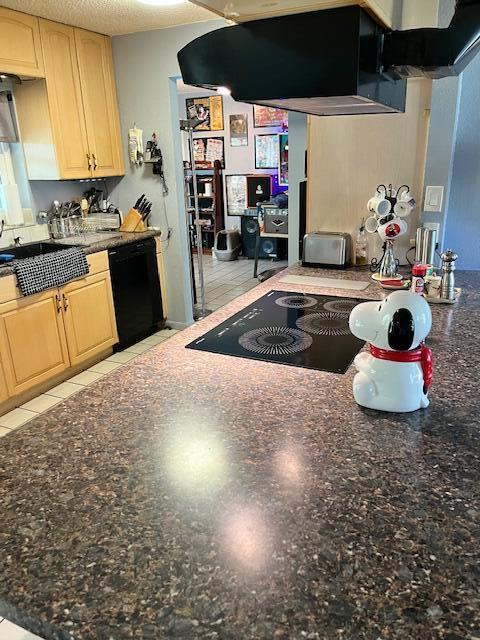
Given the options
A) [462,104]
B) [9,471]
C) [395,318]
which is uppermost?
[462,104]

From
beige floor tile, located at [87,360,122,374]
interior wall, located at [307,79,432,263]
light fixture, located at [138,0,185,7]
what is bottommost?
beige floor tile, located at [87,360,122,374]

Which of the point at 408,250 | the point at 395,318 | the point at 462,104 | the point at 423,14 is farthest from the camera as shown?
the point at 408,250

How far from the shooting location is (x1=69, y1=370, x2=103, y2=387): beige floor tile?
134 inches

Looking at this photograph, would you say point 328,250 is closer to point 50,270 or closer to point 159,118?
point 50,270

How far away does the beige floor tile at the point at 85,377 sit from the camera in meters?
3.40

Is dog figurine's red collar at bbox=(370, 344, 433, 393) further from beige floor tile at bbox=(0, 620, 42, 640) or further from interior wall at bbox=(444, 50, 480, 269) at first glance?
interior wall at bbox=(444, 50, 480, 269)

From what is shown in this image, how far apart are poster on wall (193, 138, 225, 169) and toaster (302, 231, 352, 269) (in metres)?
5.24

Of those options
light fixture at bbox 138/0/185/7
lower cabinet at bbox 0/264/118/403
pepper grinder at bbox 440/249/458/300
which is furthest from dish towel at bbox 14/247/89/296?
pepper grinder at bbox 440/249/458/300

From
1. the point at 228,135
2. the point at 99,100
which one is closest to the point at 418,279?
the point at 99,100

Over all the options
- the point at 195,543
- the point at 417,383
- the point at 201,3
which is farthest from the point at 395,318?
the point at 201,3

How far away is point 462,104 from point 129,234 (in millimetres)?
2542

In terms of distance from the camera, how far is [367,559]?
73 cm

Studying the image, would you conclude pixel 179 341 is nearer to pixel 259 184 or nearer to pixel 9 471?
pixel 9 471

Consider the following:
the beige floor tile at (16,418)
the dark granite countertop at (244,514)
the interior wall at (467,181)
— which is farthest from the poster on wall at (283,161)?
the dark granite countertop at (244,514)
